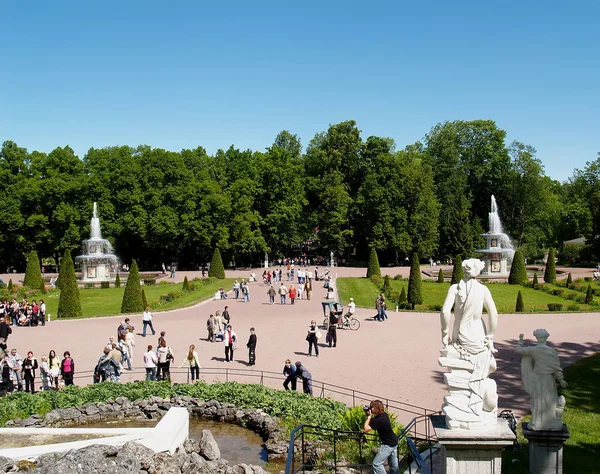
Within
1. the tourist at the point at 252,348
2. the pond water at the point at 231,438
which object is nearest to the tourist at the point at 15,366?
the pond water at the point at 231,438

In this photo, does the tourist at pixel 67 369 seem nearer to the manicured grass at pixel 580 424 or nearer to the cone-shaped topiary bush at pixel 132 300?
the manicured grass at pixel 580 424

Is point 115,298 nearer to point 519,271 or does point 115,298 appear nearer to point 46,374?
point 46,374

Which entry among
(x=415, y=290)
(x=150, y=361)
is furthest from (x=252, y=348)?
(x=415, y=290)

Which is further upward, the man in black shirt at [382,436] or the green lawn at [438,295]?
the man in black shirt at [382,436]

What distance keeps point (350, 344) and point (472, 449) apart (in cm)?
1645

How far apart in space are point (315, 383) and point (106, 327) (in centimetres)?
1362

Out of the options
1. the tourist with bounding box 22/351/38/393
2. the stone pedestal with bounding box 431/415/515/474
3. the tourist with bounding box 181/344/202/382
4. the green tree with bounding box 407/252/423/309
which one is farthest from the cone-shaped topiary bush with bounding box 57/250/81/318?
the stone pedestal with bounding box 431/415/515/474

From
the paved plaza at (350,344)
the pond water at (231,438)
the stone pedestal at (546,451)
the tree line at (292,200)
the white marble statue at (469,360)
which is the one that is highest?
the tree line at (292,200)

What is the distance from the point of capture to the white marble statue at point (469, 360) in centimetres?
719

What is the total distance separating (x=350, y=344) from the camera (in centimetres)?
2341

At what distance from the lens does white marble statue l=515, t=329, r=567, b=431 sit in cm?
849

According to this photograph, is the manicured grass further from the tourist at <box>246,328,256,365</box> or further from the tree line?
the tree line

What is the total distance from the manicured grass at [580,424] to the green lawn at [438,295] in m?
13.6

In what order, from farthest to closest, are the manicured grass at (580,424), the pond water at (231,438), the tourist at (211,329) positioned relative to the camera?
the tourist at (211,329) → the pond water at (231,438) → the manicured grass at (580,424)
